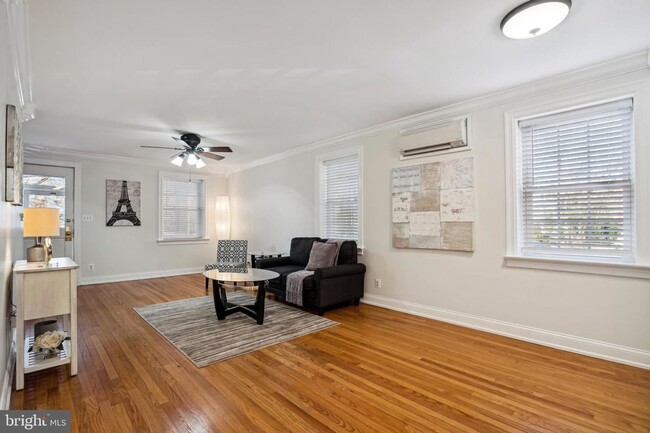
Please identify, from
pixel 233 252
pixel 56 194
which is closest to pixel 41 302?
pixel 233 252

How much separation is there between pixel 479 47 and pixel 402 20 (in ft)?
2.48

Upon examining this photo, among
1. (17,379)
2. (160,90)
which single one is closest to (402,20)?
(160,90)

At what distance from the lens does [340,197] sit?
4996 mm

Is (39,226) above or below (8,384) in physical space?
above

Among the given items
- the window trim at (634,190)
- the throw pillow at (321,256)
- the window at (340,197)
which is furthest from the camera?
the window at (340,197)

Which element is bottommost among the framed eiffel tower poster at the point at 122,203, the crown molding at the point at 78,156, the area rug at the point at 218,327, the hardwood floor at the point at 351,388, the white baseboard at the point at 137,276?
the hardwood floor at the point at 351,388

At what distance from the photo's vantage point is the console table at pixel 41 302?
2.23m

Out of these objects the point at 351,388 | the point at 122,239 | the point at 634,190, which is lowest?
the point at 351,388

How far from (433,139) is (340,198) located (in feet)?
5.76

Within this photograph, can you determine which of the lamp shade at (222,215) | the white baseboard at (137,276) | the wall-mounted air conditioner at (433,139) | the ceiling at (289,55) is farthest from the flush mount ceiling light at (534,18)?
the white baseboard at (137,276)

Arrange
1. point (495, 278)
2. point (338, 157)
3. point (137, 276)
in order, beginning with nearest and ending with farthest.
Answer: point (495, 278), point (338, 157), point (137, 276)

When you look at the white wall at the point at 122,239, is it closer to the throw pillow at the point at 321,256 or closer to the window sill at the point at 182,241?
the window sill at the point at 182,241

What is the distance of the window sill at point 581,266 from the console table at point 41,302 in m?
3.92

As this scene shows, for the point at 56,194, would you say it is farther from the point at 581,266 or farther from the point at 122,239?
the point at 581,266
